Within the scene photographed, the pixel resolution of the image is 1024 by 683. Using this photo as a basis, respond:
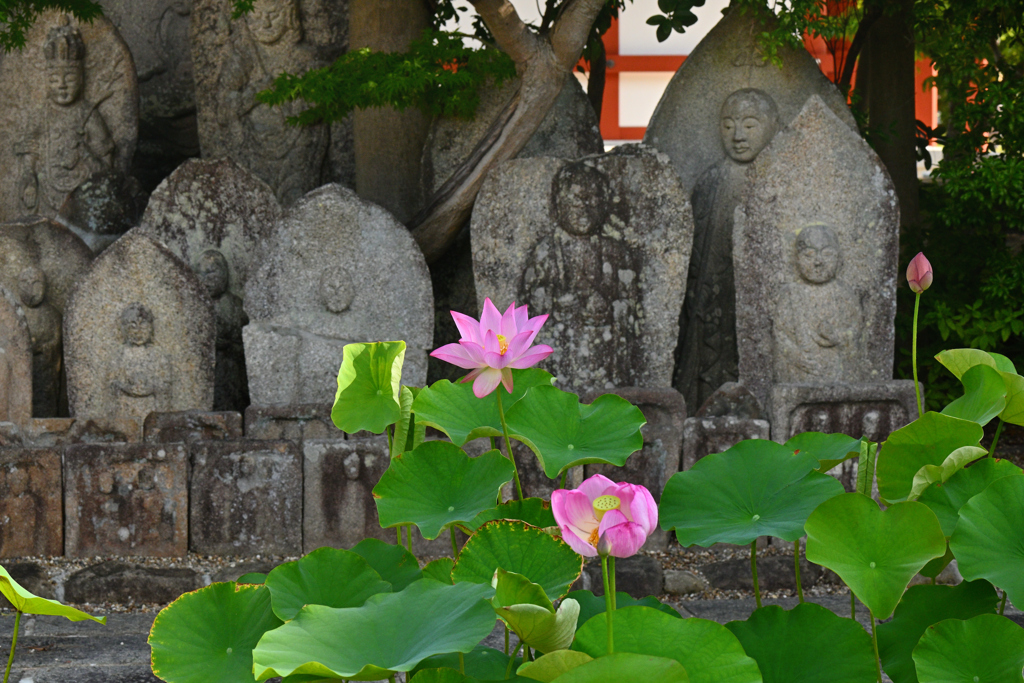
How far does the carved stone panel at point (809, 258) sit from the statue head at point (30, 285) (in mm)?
3586

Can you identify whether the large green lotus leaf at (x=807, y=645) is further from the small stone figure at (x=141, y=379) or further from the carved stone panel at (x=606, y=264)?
the small stone figure at (x=141, y=379)

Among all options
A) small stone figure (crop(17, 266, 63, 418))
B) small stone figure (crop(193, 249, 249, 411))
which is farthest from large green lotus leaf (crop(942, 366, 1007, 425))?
small stone figure (crop(17, 266, 63, 418))

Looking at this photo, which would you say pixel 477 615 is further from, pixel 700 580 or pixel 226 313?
pixel 226 313

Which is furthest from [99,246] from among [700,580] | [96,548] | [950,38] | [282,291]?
[950,38]

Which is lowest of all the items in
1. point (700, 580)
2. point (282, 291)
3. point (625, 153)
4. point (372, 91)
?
point (700, 580)

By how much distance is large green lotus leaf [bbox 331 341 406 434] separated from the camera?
1461mm

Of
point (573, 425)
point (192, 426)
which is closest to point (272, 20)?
point (192, 426)

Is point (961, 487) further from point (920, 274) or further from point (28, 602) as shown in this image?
point (28, 602)

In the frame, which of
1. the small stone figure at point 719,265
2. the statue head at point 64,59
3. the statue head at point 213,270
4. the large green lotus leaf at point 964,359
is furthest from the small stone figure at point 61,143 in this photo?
the large green lotus leaf at point 964,359

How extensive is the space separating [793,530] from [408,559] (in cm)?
56

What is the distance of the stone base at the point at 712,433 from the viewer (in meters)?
3.96

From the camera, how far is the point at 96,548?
3.69 metres

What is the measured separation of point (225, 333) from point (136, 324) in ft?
2.37

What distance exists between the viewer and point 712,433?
13.0 ft
